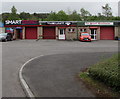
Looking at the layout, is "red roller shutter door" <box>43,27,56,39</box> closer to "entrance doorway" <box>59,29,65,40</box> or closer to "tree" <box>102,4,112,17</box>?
"entrance doorway" <box>59,29,65,40</box>

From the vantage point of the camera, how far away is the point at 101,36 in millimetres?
38094

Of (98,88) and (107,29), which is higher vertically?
(107,29)

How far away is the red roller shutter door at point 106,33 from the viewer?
1486 inches

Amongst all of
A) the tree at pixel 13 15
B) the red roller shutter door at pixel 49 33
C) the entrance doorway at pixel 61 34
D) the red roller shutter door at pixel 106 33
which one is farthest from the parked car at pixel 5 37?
the tree at pixel 13 15

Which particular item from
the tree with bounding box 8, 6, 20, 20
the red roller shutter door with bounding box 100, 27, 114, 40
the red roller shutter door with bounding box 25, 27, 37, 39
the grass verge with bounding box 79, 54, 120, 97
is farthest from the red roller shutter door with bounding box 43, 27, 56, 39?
the tree with bounding box 8, 6, 20, 20

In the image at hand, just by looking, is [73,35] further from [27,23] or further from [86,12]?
[86,12]

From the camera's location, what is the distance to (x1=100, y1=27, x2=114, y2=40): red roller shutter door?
3775 cm

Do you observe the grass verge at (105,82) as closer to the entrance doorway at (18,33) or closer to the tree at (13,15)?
the entrance doorway at (18,33)

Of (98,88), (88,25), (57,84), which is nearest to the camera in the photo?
(98,88)

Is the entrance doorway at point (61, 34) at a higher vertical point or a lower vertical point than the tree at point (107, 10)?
lower

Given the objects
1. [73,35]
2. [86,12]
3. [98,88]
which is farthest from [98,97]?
[86,12]

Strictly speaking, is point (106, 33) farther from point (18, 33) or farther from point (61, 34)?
point (18, 33)

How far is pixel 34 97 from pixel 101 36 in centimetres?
3436

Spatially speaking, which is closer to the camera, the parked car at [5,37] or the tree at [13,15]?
the parked car at [5,37]
